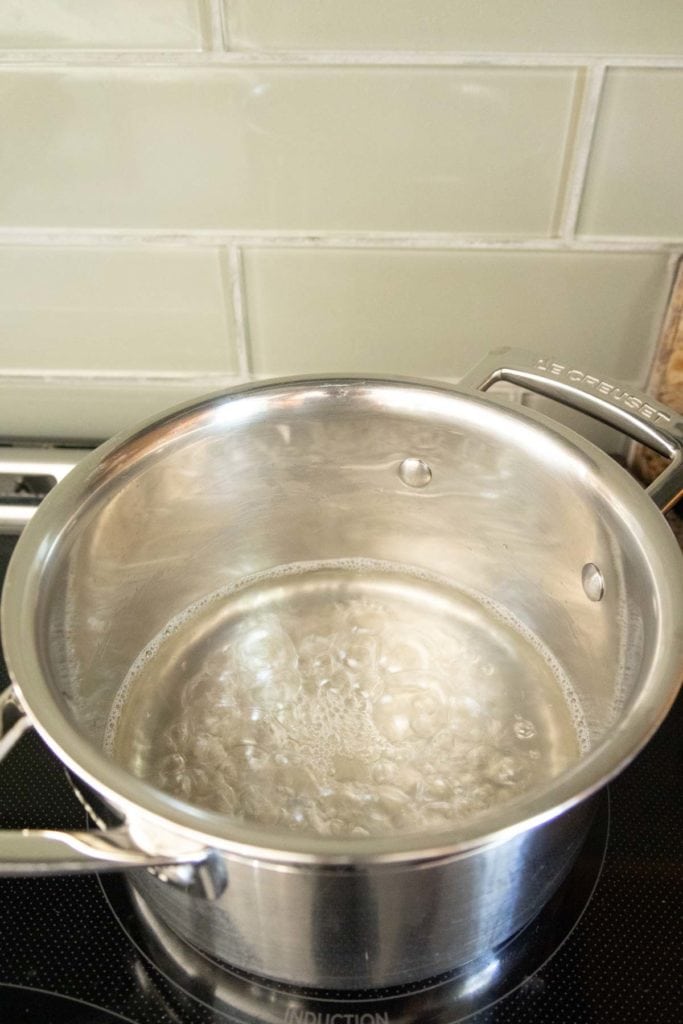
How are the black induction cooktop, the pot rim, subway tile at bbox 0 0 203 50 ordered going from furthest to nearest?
subway tile at bbox 0 0 203 50
the black induction cooktop
the pot rim

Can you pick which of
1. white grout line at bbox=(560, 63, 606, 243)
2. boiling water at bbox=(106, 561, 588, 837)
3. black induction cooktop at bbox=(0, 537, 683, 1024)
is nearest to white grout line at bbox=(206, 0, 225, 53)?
white grout line at bbox=(560, 63, 606, 243)

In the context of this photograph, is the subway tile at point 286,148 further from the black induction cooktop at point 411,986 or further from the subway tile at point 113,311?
the black induction cooktop at point 411,986

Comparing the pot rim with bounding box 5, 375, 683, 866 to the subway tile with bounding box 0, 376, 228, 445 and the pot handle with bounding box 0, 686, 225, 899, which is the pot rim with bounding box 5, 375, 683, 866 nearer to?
the pot handle with bounding box 0, 686, 225, 899

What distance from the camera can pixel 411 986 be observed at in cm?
43

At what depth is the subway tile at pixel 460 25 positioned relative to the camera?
1.67ft

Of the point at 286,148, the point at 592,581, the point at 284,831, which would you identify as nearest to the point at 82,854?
the point at 284,831

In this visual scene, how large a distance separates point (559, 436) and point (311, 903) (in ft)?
0.96

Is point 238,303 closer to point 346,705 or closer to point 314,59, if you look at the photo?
point 314,59

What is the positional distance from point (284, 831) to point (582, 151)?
44 centimetres

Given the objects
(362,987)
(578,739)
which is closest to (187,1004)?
(362,987)

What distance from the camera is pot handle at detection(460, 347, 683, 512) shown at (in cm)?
49

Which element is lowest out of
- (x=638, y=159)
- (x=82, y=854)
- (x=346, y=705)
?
(x=346, y=705)

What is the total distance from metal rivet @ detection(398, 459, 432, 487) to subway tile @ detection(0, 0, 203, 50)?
0.28 metres

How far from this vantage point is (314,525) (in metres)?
0.63
